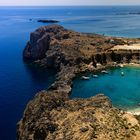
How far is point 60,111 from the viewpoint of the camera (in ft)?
196

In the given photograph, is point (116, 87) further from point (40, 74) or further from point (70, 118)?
point (70, 118)

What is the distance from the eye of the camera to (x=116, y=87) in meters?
96.0

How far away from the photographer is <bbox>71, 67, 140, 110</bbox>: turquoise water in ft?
275

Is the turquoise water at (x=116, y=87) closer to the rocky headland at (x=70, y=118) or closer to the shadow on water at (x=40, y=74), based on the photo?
the rocky headland at (x=70, y=118)

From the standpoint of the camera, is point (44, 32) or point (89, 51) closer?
point (89, 51)

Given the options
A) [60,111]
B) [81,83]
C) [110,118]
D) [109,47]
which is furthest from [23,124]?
[109,47]

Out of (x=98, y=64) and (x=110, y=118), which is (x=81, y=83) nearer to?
(x=98, y=64)

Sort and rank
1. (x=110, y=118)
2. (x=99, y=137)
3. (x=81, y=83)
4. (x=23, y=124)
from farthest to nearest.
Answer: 1. (x=81, y=83)
2. (x=23, y=124)
3. (x=110, y=118)
4. (x=99, y=137)

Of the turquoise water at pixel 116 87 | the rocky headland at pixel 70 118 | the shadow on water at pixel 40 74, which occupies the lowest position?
the shadow on water at pixel 40 74

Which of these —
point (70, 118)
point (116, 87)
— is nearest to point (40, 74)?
point (116, 87)

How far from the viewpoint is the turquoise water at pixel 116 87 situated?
83.8m

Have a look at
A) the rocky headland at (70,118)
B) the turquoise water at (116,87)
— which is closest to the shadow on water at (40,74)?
the rocky headland at (70,118)

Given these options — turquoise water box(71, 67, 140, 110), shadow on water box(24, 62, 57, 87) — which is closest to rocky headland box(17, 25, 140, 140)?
turquoise water box(71, 67, 140, 110)

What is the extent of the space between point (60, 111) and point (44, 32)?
308 feet
